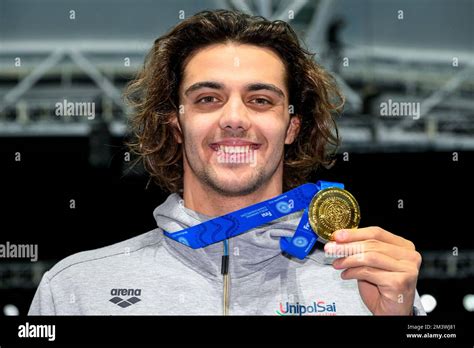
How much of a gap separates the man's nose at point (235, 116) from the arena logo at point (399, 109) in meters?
2.03

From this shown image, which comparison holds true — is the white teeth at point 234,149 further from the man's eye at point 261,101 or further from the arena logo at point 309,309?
the arena logo at point 309,309

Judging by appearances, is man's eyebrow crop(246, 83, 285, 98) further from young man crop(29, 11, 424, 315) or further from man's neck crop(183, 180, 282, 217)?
man's neck crop(183, 180, 282, 217)

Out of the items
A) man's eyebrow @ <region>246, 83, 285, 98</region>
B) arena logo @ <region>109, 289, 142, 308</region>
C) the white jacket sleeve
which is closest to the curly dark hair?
man's eyebrow @ <region>246, 83, 285, 98</region>

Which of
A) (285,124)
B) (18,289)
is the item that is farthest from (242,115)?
(18,289)

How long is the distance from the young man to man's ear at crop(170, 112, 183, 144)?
2 centimetres

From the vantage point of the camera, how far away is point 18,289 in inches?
198

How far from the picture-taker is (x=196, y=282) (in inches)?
124

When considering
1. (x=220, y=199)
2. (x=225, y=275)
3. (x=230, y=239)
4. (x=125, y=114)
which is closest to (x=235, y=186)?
(x=220, y=199)

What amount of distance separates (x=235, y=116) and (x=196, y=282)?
78 cm

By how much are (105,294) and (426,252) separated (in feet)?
10.3

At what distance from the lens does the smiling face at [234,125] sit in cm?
317

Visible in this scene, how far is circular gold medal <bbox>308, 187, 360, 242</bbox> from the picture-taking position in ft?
9.46

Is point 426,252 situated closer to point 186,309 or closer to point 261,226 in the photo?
point 261,226

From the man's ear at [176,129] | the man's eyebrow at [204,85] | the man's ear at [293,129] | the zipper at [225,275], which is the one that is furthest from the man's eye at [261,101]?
the zipper at [225,275]
